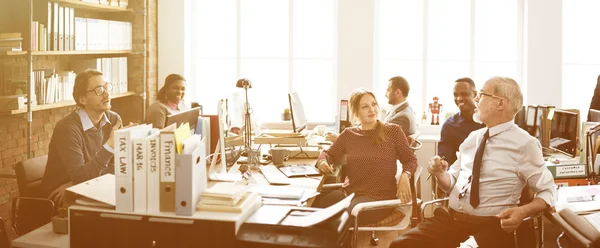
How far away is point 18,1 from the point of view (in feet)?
14.7

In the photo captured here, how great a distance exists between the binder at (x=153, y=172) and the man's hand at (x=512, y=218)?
168 centimetres

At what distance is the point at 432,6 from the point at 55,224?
5.09 metres

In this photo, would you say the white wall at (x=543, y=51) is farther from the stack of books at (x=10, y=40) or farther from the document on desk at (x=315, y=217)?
the stack of books at (x=10, y=40)

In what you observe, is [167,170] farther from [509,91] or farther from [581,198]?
[581,198]

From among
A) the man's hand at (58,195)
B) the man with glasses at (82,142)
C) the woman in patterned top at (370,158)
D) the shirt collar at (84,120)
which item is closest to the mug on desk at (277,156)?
the woman in patterned top at (370,158)

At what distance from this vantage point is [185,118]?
11.4ft

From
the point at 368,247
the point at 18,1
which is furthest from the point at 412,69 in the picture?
the point at 18,1

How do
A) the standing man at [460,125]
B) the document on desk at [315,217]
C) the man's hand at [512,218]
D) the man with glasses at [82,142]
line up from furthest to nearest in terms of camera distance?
the standing man at [460,125], the man with glasses at [82,142], the man's hand at [512,218], the document on desk at [315,217]

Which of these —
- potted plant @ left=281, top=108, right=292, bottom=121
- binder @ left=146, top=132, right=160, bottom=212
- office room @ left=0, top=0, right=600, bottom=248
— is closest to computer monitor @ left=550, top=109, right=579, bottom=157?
office room @ left=0, top=0, right=600, bottom=248

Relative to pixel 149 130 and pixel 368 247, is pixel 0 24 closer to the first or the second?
pixel 149 130

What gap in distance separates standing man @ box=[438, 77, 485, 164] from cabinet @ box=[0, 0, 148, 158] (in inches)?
119

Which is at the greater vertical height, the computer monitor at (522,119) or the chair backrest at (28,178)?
the computer monitor at (522,119)

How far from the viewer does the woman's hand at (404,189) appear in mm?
3689

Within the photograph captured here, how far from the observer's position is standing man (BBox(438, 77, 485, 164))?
4.61 m
